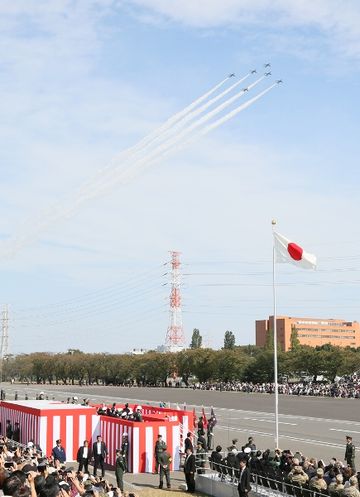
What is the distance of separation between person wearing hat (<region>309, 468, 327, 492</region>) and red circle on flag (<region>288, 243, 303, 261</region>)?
416 inches

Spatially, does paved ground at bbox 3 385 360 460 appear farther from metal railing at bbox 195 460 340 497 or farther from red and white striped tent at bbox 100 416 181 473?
metal railing at bbox 195 460 340 497

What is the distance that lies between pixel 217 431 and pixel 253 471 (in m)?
21.2

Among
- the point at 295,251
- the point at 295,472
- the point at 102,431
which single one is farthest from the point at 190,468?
the point at 295,251

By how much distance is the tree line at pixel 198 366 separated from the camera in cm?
9439

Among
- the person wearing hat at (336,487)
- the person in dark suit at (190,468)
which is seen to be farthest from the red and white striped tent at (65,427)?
the person wearing hat at (336,487)

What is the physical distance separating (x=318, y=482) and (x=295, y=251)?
36.7ft

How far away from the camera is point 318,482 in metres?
16.5

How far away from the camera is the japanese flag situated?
85.2 ft

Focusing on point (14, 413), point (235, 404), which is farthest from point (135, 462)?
point (235, 404)

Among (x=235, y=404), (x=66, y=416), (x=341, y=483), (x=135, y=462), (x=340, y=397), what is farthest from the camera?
(x=340, y=397)

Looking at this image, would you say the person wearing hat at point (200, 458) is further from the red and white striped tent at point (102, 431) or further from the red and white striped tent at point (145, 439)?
the red and white striped tent at point (102, 431)

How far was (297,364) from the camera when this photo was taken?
96.8m

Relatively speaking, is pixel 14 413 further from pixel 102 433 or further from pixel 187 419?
pixel 187 419

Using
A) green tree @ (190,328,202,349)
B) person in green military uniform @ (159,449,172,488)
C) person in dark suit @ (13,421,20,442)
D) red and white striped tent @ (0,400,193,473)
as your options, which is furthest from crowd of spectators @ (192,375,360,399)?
green tree @ (190,328,202,349)
